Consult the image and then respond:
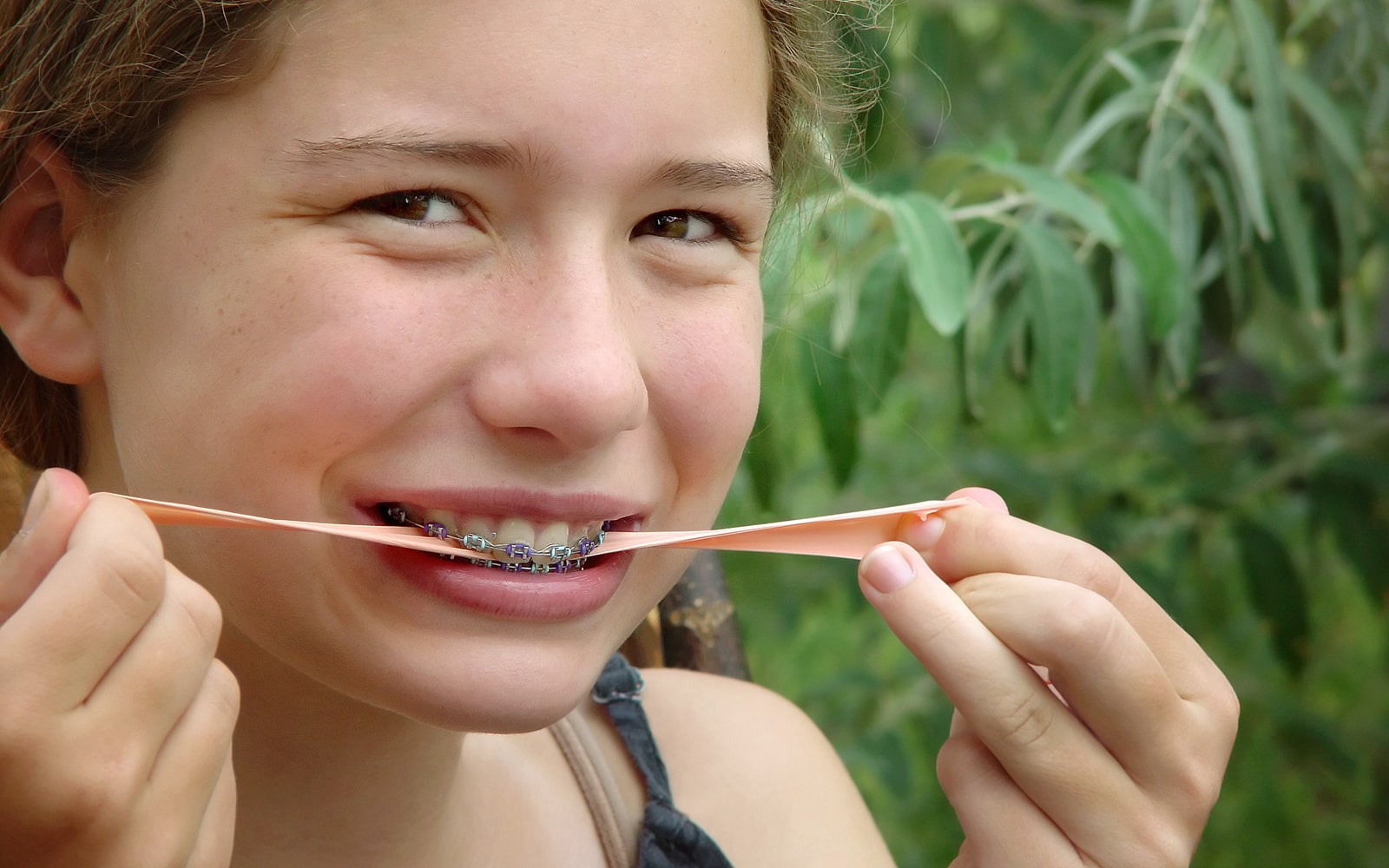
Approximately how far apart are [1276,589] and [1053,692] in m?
1.53

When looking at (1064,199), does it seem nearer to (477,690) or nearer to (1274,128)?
(1274,128)

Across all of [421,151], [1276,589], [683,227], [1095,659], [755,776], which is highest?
[421,151]

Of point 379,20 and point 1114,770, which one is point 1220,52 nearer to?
point 1114,770

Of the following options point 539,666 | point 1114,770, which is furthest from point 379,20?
point 1114,770

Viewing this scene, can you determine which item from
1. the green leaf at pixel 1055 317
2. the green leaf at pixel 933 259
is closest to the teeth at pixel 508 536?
the green leaf at pixel 933 259

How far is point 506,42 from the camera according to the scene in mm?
911

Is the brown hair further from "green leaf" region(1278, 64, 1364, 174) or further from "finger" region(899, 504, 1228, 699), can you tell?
"green leaf" region(1278, 64, 1364, 174)

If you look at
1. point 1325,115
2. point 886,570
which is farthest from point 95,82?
point 1325,115

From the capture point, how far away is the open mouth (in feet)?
3.20

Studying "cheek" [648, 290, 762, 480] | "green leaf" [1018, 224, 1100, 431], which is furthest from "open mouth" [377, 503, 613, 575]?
"green leaf" [1018, 224, 1100, 431]

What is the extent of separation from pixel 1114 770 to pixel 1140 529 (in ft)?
5.20

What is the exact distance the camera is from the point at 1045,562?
105 cm

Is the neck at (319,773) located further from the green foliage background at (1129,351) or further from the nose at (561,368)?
the green foliage background at (1129,351)

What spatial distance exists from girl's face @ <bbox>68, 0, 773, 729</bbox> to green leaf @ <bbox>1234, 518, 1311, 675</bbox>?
1.73 metres
